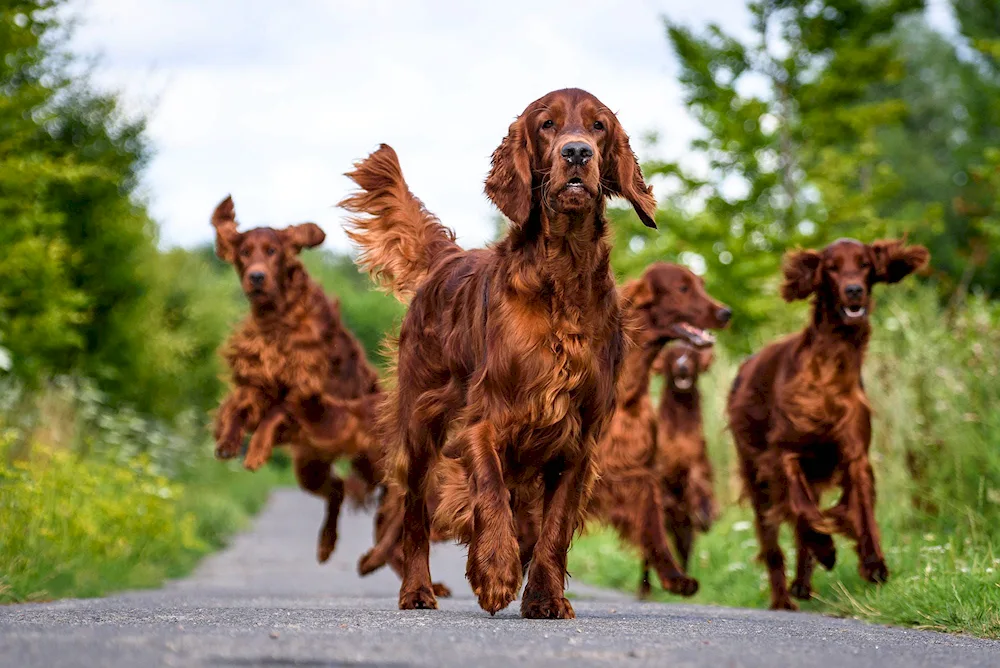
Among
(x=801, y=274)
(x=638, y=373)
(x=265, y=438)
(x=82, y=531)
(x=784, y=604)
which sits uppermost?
(x=801, y=274)

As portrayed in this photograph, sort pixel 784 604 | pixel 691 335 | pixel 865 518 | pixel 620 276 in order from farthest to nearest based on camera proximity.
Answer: pixel 620 276, pixel 691 335, pixel 784 604, pixel 865 518

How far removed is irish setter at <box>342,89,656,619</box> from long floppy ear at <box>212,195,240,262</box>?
3.78 m

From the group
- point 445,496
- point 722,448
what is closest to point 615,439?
point 445,496

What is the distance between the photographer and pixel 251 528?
17.5 m

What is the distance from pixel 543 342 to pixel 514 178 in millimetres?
684

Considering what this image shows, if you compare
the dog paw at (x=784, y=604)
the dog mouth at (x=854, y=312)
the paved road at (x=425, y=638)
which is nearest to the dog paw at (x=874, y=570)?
the paved road at (x=425, y=638)

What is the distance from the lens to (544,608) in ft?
17.4

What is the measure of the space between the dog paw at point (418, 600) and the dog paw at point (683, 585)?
2391 millimetres

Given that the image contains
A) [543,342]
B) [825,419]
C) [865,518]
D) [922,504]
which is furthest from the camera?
[922,504]

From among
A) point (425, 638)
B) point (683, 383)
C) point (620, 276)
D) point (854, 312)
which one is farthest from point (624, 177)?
point (620, 276)

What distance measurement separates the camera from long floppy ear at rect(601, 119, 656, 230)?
18.4ft

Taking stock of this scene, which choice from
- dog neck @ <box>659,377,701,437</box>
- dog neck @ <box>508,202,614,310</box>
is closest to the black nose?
dog neck @ <box>508,202,614,310</box>

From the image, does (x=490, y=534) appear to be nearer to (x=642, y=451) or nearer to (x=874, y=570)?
(x=874, y=570)

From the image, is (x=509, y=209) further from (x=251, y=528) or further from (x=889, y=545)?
(x=251, y=528)
